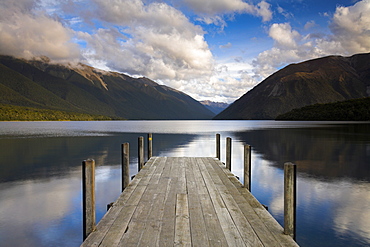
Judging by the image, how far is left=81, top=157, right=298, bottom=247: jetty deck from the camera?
465 centimetres

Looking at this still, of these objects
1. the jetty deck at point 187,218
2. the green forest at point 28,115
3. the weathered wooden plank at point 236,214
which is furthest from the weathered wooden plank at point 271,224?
the green forest at point 28,115

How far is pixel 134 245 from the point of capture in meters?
4.42

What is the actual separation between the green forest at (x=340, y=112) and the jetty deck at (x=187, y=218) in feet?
410

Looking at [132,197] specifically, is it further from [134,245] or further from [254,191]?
[254,191]

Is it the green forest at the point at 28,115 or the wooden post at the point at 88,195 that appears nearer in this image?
the wooden post at the point at 88,195

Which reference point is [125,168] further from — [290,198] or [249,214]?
[290,198]

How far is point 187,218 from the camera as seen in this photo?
5.62 m

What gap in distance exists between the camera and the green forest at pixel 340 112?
112 m

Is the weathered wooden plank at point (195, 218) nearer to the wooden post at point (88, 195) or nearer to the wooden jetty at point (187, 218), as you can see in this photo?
the wooden jetty at point (187, 218)

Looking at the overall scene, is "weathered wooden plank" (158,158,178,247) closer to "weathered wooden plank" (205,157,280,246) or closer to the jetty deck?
the jetty deck

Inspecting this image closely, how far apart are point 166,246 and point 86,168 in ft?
7.05

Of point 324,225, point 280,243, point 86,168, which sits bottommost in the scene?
point 324,225

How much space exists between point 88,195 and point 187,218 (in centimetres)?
205

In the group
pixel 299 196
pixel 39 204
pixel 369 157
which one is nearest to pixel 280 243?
pixel 299 196
